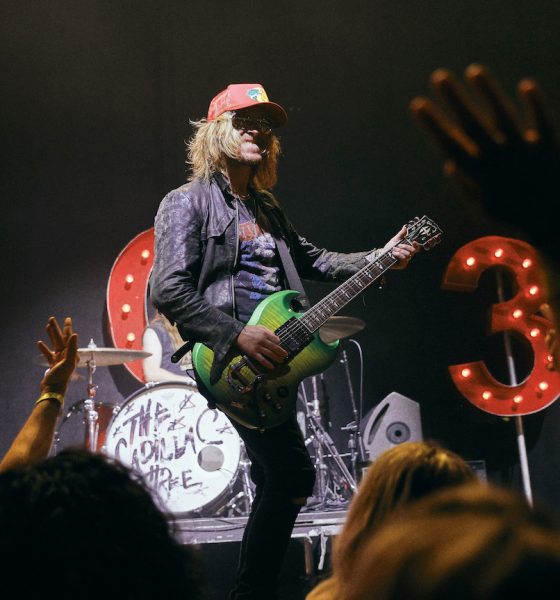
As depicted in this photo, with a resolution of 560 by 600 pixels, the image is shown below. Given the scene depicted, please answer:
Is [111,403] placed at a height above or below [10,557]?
below

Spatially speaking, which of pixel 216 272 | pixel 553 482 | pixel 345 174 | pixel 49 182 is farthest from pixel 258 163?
pixel 553 482

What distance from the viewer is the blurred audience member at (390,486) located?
1.54 metres

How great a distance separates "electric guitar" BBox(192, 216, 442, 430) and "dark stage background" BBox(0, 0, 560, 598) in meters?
2.81

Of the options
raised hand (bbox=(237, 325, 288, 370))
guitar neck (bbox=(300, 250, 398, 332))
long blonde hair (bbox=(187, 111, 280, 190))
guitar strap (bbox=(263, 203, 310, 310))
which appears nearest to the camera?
raised hand (bbox=(237, 325, 288, 370))

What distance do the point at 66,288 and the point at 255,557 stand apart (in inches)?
146

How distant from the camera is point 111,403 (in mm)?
6145

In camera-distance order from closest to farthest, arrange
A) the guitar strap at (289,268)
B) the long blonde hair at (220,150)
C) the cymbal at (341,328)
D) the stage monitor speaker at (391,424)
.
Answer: the guitar strap at (289,268) → the long blonde hair at (220,150) → the cymbal at (341,328) → the stage monitor speaker at (391,424)

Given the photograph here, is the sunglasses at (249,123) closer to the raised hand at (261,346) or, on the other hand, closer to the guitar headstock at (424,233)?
the guitar headstock at (424,233)

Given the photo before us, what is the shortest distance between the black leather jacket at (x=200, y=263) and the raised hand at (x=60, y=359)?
103 cm

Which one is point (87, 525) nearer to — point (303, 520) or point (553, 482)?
point (303, 520)

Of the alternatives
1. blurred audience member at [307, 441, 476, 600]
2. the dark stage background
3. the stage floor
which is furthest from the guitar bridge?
the dark stage background

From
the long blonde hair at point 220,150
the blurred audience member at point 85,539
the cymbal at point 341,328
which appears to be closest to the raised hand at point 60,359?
the blurred audience member at point 85,539

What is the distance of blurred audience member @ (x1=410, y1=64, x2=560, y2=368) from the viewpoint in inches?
35.7

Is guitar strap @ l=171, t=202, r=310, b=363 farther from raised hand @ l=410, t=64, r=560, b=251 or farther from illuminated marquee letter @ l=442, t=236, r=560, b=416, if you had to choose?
illuminated marquee letter @ l=442, t=236, r=560, b=416
